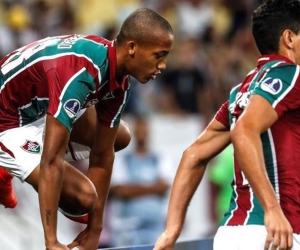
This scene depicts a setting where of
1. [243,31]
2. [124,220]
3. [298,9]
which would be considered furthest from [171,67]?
[298,9]

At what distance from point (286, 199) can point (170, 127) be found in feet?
18.3

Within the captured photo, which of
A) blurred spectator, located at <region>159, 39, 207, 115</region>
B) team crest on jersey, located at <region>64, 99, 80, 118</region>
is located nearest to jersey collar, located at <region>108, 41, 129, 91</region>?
team crest on jersey, located at <region>64, 99, 80, 118</region>

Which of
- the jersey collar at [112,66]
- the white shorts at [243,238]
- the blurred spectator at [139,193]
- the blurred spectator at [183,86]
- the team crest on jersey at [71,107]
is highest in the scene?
the jersey collar at [112,66]

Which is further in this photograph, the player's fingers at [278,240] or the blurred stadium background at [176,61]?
the blurred stadium background at [176,61]

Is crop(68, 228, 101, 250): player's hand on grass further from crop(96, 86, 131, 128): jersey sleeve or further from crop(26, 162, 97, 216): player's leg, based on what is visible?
crop(96, 86, 131, 128): jersey sleeve

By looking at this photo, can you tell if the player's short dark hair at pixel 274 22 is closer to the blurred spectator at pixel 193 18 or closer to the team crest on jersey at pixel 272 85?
the team crest on jersey at pixel 272 85

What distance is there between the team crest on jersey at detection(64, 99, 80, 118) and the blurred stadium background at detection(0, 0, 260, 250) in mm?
3974

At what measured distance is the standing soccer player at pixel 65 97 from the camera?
14.7 feet

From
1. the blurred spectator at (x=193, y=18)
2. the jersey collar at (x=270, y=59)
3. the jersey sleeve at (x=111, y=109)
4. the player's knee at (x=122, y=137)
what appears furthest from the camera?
the blurred spectator at (x=193, y=18)

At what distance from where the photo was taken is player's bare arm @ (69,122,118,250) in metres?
5.14

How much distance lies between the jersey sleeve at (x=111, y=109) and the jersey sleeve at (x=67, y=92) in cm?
41

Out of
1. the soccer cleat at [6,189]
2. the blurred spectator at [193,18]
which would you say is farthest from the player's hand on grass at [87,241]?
the blurred spectator at [193,18]

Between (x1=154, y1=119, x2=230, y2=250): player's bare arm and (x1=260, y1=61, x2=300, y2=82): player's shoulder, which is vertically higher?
(x1=260, y1=61, x2=300, y2=82): player's shoulder

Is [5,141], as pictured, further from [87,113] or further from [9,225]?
[9,225]
